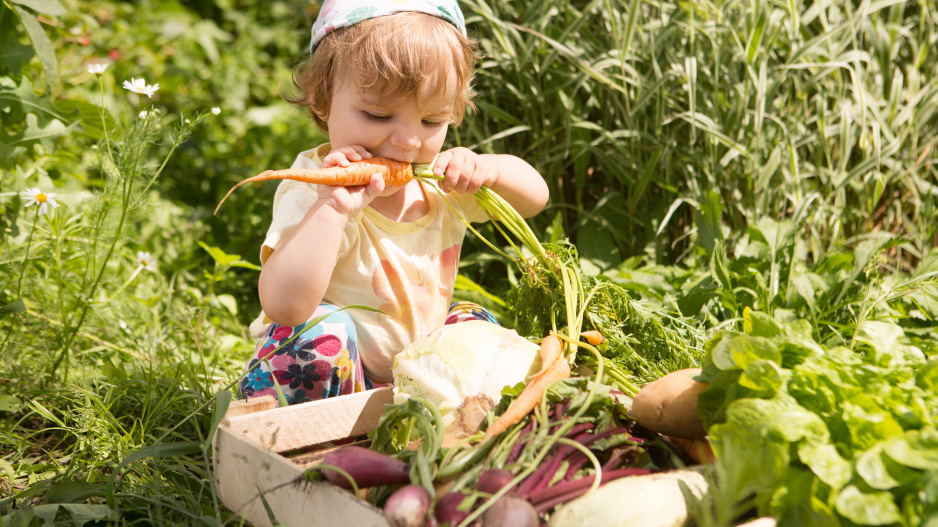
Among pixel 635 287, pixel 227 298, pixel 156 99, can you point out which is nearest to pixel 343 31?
pixel 635 287

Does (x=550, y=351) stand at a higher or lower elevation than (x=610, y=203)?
higher

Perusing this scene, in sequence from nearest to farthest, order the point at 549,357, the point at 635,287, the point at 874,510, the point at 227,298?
the point at 874,510 → the point at 549,357 → the point at 635,287 → the point at 227,298

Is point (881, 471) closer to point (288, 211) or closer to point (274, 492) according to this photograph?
point (274, 492)

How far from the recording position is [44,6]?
215 centimetres

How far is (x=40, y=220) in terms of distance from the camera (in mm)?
2611

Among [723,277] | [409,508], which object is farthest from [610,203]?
[409,508]

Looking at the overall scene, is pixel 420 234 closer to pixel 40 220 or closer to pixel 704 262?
pixel 704 262

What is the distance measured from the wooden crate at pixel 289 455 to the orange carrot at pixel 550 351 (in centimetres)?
43

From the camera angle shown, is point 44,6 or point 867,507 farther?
point 44,6

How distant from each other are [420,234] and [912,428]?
1339 mm

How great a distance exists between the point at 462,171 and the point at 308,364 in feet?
2.15

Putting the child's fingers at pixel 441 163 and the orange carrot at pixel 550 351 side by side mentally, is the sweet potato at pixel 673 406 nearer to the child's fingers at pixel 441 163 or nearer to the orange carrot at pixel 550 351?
the orange carrot at pixel 550 351

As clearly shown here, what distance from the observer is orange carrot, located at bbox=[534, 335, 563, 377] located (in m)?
1.60

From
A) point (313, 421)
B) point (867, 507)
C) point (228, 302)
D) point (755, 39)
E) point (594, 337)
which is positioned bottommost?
point (228, 302)
